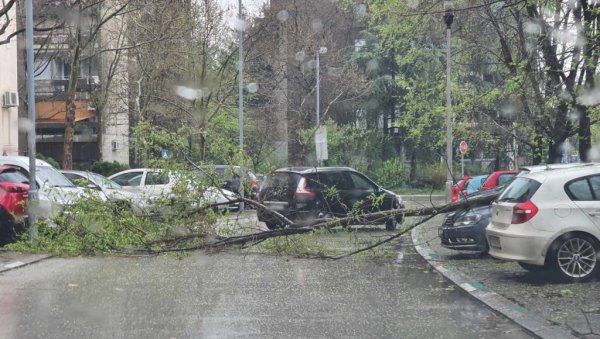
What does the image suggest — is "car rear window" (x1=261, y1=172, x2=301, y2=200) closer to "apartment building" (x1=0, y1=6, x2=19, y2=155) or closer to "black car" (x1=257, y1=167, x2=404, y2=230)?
"black car" (x1=257, y1=167, x2=404, y2=230)

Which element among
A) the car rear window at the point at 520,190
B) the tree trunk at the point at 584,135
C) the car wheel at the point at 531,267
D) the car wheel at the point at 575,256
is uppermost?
the tree trunk at the point at 584,135

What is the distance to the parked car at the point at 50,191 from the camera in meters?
9.68

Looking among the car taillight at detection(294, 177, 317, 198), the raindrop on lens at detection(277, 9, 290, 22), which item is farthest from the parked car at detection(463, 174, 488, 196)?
the raindrop on lens at detection(277, 9, 290, 22)

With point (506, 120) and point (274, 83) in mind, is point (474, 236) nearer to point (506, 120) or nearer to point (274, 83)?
point (506, 120)

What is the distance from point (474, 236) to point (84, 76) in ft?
106

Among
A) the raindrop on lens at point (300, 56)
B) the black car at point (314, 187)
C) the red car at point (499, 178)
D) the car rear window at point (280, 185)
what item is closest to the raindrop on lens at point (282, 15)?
the raindrop on lens at point (300, 56)

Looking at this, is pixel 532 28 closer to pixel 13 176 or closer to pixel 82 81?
pixel 13 176

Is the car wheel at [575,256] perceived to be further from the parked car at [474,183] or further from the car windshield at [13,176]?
the parked car at [474,183]

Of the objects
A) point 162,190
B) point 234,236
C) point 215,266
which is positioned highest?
point 162,190

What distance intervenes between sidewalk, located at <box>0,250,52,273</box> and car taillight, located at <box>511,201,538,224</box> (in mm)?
7978

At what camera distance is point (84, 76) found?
40.0m

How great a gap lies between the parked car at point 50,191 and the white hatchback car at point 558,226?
5551mm

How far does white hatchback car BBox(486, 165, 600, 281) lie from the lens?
30.6 ft

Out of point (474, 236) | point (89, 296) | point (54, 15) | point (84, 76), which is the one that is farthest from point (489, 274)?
point (84, 76)
